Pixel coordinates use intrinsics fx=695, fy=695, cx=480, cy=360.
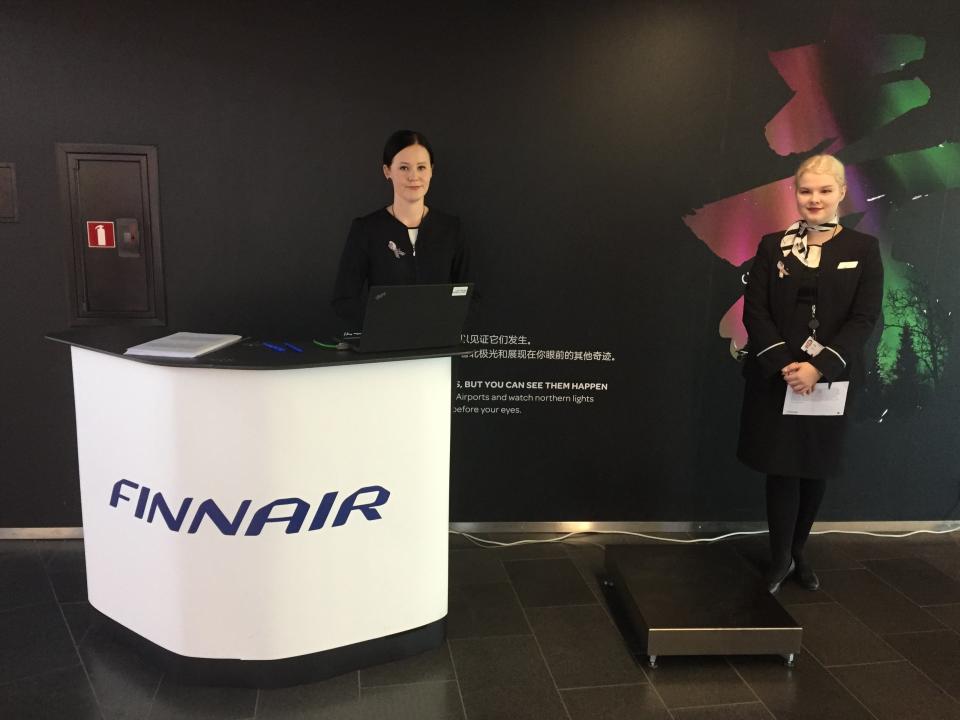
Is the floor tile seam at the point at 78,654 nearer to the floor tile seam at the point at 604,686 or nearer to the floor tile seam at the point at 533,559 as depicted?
the floor tile seam at the point at 604,686

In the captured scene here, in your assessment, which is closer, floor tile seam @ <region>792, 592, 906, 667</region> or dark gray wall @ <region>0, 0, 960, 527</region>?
floor tile seam @ <region>792, 592, 906, 667</region>

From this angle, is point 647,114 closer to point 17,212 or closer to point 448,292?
point 448,292

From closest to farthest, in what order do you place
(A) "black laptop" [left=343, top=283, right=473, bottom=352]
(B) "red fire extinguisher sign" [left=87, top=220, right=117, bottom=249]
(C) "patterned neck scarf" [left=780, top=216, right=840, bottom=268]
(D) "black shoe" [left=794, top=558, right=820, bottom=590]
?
(A) "black laptop" [left=343, top=283, right=473, bottom=352], (C) "patterned neck scarf" [left=780, top=216, right=840, bottom=268], (D) "black shoe" [left=794, top=558, right=820, bottom=590], (B) "red fire extinguisher sign" [left=87, top=220, right=117, bottom=249]

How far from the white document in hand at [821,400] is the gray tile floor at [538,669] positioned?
79 cm

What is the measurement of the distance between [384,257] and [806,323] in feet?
5.22

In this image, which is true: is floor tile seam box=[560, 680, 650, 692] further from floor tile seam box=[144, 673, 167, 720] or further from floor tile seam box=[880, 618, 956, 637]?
floor tile seam box=[144, 673, 167, 720]

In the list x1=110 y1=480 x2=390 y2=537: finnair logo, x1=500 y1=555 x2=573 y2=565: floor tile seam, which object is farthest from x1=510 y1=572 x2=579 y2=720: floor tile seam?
x1=110 y1=480 x2=390 y2=537: finnair logo

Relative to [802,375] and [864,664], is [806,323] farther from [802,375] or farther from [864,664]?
[864,664]

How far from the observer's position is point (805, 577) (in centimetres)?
288

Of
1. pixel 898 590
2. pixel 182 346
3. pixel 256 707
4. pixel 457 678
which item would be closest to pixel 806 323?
pixel 898 590

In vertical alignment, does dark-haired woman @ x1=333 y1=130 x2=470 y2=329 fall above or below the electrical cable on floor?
above

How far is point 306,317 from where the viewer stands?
10.2 ft

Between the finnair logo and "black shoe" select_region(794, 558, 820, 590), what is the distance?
1883 mm

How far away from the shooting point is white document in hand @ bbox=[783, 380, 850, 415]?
2566mm
